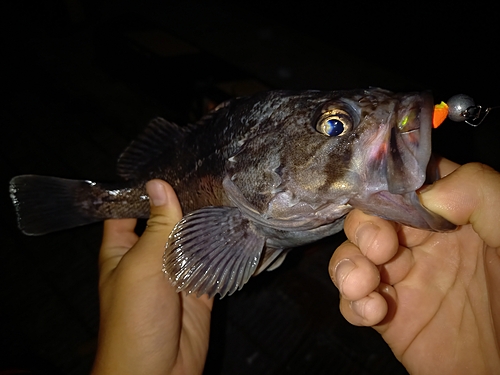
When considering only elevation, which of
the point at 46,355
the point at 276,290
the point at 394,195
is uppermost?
the point at 394,195

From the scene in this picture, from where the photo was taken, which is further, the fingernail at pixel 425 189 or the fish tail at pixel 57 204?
the fish tail at pixel 57 204

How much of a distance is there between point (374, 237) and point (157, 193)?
4.77 ft

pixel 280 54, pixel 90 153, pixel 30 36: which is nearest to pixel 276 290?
pixel 90 153

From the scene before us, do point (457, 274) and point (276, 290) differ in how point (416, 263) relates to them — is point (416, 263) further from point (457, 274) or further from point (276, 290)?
point (276, 290)

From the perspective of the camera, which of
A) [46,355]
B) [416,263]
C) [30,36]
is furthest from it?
[30,36]

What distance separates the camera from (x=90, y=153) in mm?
5293

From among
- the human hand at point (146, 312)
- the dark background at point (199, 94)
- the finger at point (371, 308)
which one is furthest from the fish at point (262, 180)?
the dark background at point (199, 94)

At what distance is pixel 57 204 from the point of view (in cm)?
290

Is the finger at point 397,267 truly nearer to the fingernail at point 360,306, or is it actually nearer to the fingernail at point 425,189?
the fingernail at point 360,306

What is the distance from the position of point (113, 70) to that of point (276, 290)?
5069 millimetres

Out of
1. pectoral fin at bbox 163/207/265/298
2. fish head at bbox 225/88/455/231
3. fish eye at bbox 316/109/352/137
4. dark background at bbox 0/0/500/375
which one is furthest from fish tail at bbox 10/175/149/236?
fish eye at bbox 316/109/352/137

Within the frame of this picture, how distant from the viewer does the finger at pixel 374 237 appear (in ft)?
5.43

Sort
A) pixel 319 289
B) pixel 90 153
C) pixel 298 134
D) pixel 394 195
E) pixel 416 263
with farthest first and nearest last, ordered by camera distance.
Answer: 1. pixel 90 153
2. pixel 319 289
3. pixel 416 263
4. pixel 298 134
5. pixel 394 195

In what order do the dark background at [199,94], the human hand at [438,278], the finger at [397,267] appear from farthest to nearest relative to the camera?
the dark background at [199,94]
the finger at [397,267]
the human hand at [438,278]
